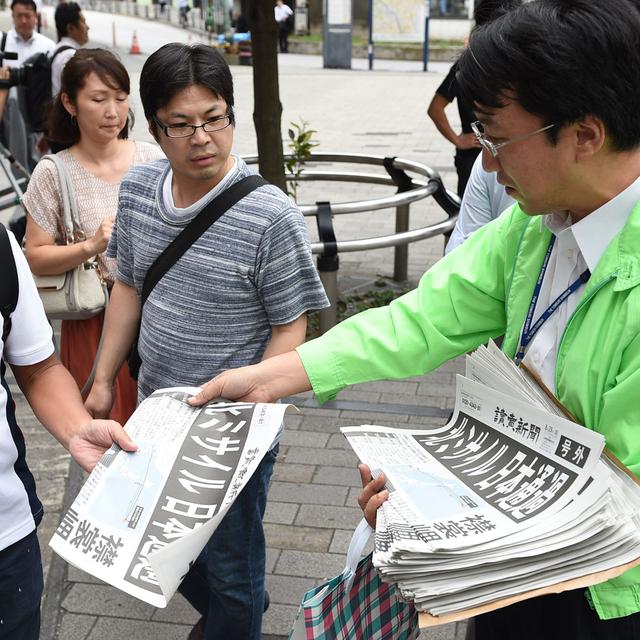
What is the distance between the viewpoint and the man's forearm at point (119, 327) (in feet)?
8.97

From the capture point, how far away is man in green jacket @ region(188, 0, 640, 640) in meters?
1.41

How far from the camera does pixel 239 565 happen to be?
8.23 feet

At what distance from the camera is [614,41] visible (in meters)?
1.39

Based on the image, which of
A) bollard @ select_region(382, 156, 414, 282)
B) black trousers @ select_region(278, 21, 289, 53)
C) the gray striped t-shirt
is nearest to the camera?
the gray striped t-shirt

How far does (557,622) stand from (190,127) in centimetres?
147

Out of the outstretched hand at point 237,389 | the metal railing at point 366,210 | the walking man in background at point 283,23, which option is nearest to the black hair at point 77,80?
the metal railing at point 366,210

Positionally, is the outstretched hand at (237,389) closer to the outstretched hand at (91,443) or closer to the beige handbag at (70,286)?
the outstretched hand at (91,443)

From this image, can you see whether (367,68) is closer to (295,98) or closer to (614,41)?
(295,98)

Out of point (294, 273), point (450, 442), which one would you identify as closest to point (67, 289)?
point (294, 273)

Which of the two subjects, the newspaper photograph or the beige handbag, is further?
the beige handbag

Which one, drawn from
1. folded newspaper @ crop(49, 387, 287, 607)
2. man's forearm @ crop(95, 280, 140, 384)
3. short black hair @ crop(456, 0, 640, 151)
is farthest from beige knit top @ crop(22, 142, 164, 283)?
short black hair @ crop(456, 0, 640, 151)

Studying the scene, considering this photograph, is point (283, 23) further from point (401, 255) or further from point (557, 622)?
point (557, 622)

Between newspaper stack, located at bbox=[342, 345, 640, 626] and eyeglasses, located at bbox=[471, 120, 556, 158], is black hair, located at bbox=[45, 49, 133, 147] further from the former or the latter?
newspaper stack, located at bbox=[342, 345, 640, 626]

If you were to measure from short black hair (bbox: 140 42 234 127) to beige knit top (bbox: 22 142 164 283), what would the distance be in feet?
3.09
